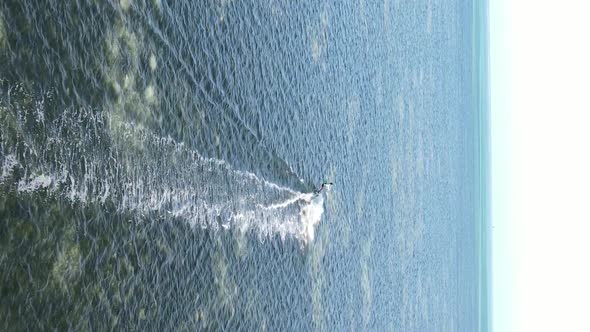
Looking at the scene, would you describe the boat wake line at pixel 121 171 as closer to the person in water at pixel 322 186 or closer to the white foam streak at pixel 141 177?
the white foam streak at pixel 141 177

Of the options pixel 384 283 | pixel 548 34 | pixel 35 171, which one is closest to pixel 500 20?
pixel 548 34

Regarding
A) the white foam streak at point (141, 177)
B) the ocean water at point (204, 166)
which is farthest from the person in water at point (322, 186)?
the white foam streak at point (141, 177)

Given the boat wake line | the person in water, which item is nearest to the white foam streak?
the boat wake line

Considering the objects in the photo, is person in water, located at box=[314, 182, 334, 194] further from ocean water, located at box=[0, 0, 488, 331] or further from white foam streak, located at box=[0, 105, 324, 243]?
white foam streak, located at box=[0, 105, 324, 243]

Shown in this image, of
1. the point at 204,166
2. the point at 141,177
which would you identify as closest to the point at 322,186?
the point at 204,166

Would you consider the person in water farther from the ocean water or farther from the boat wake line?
the boat wake line

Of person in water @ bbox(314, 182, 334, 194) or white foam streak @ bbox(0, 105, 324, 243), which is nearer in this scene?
white foam streak @ bbox(0, 105, 324, 243)

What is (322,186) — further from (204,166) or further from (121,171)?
(121,171)

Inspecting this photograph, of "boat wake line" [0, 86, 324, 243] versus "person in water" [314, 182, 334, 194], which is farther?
"person in water" [314, 182, 334, 194]
